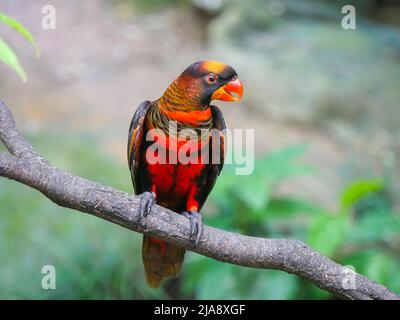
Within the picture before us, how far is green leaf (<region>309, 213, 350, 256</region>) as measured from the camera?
154 inches

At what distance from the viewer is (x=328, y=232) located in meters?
3.96

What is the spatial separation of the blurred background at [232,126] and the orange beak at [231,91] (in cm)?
172

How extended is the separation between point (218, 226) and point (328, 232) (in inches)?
31.6

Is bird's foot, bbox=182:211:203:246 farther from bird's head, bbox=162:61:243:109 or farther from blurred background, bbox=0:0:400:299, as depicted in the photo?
blurred background, bbox=0:0:400:299

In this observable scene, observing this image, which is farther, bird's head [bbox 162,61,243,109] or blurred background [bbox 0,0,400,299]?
blurred background [bbox 0,0,400,299]

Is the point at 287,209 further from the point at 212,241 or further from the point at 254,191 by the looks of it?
the point at 212,241

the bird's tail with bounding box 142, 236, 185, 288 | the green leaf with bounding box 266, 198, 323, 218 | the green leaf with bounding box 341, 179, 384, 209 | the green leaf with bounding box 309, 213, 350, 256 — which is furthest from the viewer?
the green leaf with bounding box 266, 198, 323, 218

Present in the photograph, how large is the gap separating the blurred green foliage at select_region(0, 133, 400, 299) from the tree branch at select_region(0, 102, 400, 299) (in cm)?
169

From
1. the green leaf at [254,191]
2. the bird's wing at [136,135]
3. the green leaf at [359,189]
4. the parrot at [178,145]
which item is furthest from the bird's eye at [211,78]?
the green leaf at [359,189]

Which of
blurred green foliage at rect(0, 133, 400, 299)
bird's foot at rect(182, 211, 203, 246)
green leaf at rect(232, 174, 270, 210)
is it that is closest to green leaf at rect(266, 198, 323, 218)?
blurred green foliage at rect(0, 133, 400, 299)

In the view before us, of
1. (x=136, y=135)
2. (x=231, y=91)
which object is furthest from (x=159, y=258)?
(x=231, y=91)

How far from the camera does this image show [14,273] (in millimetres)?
4430

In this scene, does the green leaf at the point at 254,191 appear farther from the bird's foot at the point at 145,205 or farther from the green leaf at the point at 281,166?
the bird's foot at the point at 145,205
